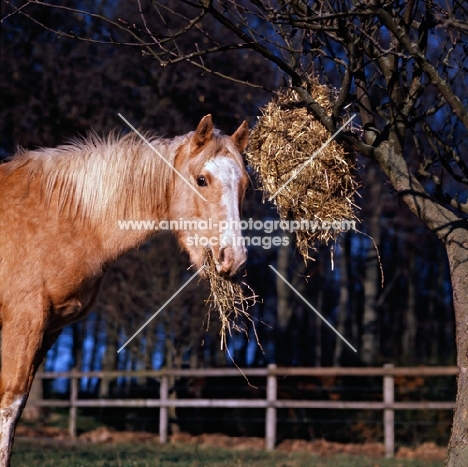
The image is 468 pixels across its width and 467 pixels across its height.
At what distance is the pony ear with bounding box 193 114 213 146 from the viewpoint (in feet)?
17.3

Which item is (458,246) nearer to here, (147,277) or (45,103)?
(147,277)

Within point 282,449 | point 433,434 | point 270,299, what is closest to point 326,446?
point 282,449

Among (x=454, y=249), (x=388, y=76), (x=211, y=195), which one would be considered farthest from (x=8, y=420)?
(x=388, y=76)

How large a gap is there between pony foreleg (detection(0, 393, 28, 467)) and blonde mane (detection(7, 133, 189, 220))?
148 centimetres

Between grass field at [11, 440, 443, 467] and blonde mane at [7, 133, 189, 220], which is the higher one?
blonde mane at [7, 133, 189, 220]

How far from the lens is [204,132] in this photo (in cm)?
534

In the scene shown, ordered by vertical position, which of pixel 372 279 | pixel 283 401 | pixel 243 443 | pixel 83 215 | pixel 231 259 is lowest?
pixel 243 443

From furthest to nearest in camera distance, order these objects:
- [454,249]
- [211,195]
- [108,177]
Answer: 1. [108,177]
2. [211,195]
3. [454,249]

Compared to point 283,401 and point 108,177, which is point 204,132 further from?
point 283,401

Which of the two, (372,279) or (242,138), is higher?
(372,279)

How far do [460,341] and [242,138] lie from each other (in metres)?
2.34

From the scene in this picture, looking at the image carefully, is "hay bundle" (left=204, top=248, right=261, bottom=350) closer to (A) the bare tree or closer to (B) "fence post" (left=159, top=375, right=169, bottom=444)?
(A) the bare tree

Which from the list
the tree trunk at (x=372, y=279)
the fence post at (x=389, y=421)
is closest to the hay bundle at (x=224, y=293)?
the fence post at (x=389, y=421)

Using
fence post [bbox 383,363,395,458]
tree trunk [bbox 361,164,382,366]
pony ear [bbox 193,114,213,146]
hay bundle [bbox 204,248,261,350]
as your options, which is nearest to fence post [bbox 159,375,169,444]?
fence post [bbox 383,363,395,458]
